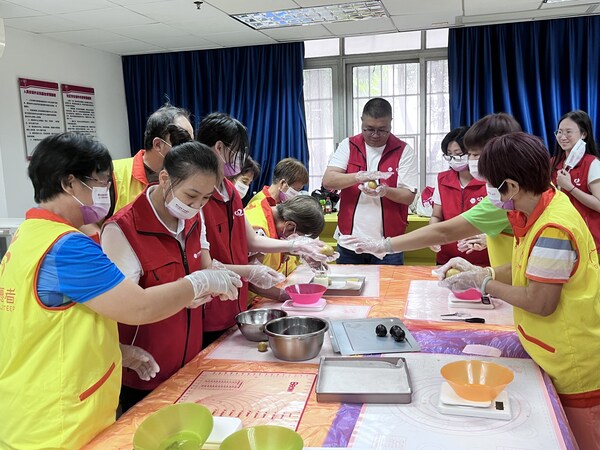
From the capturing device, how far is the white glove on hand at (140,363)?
1500 mm

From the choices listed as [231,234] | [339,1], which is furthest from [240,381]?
[339,1]

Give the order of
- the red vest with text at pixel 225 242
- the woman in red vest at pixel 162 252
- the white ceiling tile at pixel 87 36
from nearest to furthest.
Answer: the woman in red vest at pixel 162 252 → the red vest with text at pixel 225 242 → the white ceiling tile at pixel 87 36

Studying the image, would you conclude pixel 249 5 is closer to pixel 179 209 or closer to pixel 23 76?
pixel 23 76

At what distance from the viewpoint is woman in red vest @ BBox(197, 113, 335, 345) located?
1.96 m

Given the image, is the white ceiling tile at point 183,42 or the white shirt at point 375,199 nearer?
the white shirt at point 375,199

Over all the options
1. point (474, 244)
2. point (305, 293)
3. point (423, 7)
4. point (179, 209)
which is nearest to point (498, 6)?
point (423, 7)

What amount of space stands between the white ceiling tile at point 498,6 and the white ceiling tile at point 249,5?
1389 millimetres

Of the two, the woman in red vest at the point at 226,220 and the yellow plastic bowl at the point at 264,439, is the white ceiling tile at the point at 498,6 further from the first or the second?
the yellow plastic bowl at the point at 264,439

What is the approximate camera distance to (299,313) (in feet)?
6.96

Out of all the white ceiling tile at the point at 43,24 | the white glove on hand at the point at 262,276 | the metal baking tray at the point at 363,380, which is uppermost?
the white ceiling tile at the point at 43,24

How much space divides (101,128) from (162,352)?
443 cm

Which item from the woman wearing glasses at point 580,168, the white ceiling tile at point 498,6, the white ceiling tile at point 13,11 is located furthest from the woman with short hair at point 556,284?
the white ceiling tile at point 13,11

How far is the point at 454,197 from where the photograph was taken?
117 inches

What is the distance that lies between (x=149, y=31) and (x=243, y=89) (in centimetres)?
125
